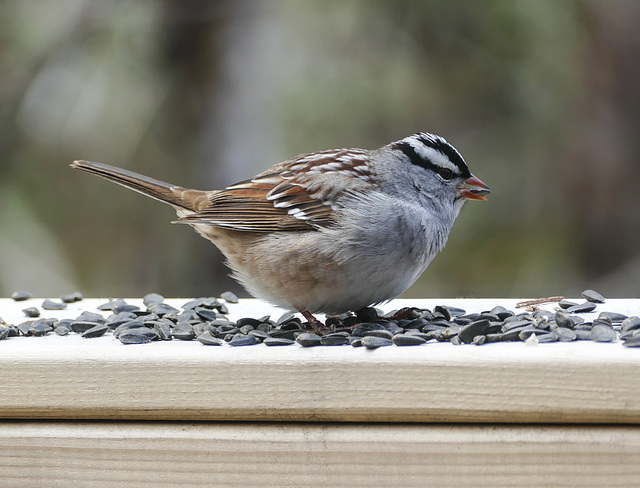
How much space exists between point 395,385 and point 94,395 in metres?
0.70

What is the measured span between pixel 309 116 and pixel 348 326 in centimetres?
254

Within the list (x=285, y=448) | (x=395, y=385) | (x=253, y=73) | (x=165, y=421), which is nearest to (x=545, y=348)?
(x=395, y=385)

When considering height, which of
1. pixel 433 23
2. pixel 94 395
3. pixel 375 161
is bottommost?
pixel 94 395

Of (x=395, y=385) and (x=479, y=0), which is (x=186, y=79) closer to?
(x=479, y=0)

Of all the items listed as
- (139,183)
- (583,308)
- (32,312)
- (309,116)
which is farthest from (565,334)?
(309,116)

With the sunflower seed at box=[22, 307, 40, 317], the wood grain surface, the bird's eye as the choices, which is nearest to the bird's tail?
the sunflower seed at box=[22, 307, 40, 317]

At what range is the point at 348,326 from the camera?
2.64 metres

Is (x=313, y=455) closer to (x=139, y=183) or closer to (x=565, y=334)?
(x=565, y=334)

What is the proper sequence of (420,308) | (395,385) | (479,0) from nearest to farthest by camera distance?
(395,385), (420,308), (479,0)

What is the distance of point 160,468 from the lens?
1.93 m

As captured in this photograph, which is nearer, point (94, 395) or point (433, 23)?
point (94, 395)

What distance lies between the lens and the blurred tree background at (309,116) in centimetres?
484

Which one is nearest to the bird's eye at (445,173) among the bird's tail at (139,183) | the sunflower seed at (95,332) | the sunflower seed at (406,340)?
the bird's tail at (139,183)

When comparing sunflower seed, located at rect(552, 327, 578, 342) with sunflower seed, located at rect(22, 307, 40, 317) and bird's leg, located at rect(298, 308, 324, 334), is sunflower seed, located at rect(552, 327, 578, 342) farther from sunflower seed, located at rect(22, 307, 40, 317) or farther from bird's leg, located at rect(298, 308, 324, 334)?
sunflower seed, located at rect(22, 307, 40, 317)
